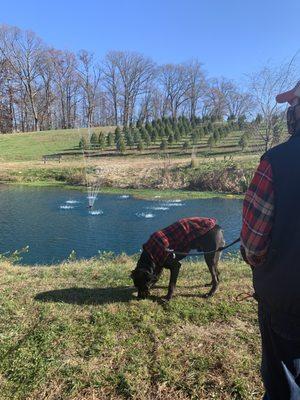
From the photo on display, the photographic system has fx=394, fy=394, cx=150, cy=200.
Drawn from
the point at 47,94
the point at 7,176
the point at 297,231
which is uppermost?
the point at 47,94

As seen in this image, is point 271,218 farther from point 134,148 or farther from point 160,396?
point 134,148

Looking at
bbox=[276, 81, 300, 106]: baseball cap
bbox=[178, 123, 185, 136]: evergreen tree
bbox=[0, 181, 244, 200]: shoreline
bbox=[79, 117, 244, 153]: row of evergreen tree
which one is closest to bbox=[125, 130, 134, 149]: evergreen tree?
bbox=[79, 117, 244, 153]: row of evergreen tree

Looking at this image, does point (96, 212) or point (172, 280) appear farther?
A: point (96, 212)

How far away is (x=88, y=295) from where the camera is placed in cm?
523

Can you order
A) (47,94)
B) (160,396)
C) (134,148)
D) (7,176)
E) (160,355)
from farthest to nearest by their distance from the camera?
(47,94) → (134,148) → (7,176) → (160,355) → (160,396)

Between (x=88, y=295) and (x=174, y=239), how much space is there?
1.37 metres

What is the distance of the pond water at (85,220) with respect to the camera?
12.1 meters

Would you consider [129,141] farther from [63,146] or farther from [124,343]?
[124,343]

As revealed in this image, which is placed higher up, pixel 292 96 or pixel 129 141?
pixel 292 96

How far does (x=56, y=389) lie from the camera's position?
3229 millimetres

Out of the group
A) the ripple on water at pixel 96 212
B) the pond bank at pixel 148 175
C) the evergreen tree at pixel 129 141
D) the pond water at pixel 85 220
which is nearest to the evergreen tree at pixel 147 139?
the evergreen tree at pixel 129 141

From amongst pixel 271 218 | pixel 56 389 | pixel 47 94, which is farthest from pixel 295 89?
pixel 47 94

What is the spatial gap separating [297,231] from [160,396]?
2063 mm

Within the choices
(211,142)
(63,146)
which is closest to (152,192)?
(211,142)
